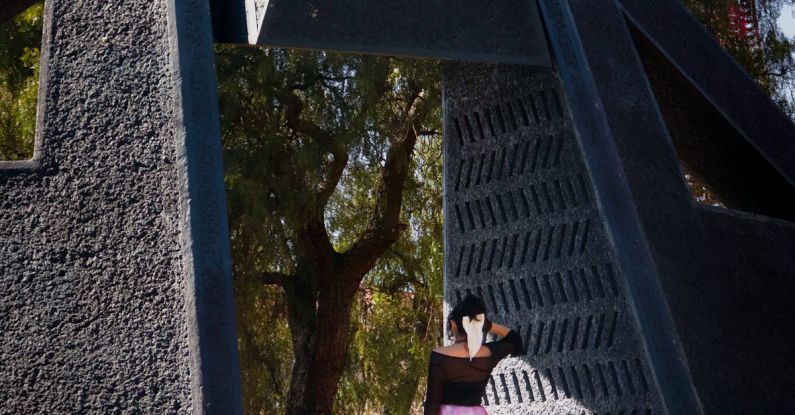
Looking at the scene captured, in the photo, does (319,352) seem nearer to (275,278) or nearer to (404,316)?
(275,278)

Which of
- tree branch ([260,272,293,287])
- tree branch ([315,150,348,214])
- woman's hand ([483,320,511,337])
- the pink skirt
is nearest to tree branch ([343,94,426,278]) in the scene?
→ tree branch ([315,150,348,214])

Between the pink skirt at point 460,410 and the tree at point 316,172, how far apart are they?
17.5 feet

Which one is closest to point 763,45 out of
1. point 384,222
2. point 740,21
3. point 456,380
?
point 740,21

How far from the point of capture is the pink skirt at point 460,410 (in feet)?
18.9

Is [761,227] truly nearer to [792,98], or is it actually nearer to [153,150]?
[153,150]

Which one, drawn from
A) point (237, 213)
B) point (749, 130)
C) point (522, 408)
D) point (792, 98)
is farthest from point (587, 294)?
point (792, 98)

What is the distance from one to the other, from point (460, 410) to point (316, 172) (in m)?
6.18

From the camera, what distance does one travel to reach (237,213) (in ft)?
35.3

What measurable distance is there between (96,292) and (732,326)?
359 centimetres

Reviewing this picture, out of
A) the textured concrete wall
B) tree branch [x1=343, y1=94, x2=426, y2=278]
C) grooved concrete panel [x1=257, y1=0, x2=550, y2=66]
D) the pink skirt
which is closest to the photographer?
the textured concrete wall

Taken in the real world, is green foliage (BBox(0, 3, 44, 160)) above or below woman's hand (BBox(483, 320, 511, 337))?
above

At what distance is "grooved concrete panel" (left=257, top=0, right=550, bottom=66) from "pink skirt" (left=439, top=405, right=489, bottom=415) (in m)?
1.75

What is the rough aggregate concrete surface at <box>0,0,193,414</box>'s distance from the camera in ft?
13.2

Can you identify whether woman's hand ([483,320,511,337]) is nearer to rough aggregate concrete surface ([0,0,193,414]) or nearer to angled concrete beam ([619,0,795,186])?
angled concrete beam ([619,0,795,186])
